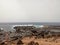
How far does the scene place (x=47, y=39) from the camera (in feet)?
3.90

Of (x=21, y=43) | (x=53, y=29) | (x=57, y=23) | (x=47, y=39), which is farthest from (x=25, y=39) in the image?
(x=57, y=23)

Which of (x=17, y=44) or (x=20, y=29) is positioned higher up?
(x=20, y=29)

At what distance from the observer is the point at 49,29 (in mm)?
1301

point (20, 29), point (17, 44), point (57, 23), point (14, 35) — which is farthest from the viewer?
point (57, 23)

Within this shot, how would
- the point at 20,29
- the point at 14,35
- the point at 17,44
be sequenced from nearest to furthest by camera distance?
the point at 17,44 → the point at 14,35 → the point at 20,29

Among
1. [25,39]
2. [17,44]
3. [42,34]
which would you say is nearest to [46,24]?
[42,34]

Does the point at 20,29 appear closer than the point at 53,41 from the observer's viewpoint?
No

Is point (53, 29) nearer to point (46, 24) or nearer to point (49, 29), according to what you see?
point (49, 29)

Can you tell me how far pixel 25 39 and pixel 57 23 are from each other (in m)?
0.45

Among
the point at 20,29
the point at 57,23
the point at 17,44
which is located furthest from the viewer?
the point at 57,23

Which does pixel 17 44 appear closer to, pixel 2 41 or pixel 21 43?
pixel 21 43

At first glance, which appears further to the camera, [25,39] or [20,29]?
[20,29]

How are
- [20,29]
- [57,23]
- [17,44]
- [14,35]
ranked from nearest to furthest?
[17,44]
[14,35]
[20,29]
[57,23]

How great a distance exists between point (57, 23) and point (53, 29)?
15 cm
